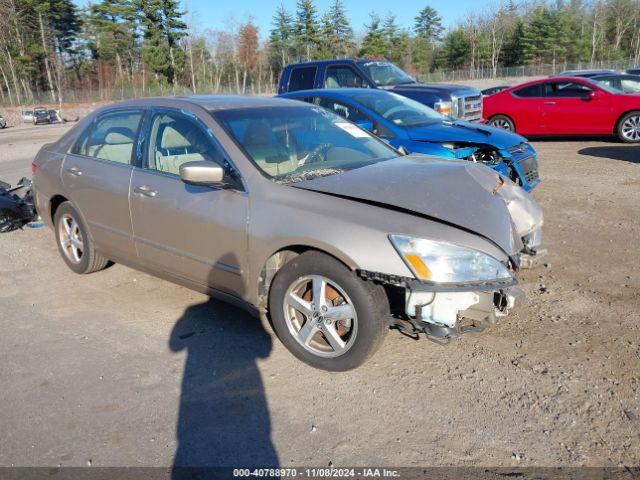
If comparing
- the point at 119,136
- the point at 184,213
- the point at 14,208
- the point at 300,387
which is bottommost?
the point at 300,387

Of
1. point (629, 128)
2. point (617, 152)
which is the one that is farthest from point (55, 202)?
point (629, 128)

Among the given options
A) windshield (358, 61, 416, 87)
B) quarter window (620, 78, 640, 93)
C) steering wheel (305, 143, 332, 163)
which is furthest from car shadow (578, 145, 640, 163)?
steering wheel (305, 143, 332, 163)

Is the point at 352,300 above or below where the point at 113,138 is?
below

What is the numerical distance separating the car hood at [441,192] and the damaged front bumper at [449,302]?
277mm

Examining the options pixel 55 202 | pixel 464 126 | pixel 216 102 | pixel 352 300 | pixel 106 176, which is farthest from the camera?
pixel 464 126

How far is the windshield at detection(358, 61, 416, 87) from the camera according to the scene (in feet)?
36.7

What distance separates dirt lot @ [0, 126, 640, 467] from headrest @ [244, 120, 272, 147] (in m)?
1.33

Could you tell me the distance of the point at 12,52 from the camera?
218ft

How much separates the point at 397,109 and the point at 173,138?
4011mm

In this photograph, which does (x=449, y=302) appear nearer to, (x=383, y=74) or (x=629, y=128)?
(x=383, y=74)

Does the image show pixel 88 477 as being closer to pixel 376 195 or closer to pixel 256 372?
pixel 256 372

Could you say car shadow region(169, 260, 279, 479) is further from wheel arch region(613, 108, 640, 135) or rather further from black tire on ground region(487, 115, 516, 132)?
wheel arch region(613, 108, 640, 135)

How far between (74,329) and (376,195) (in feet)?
8.28

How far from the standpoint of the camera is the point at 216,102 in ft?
14.1
